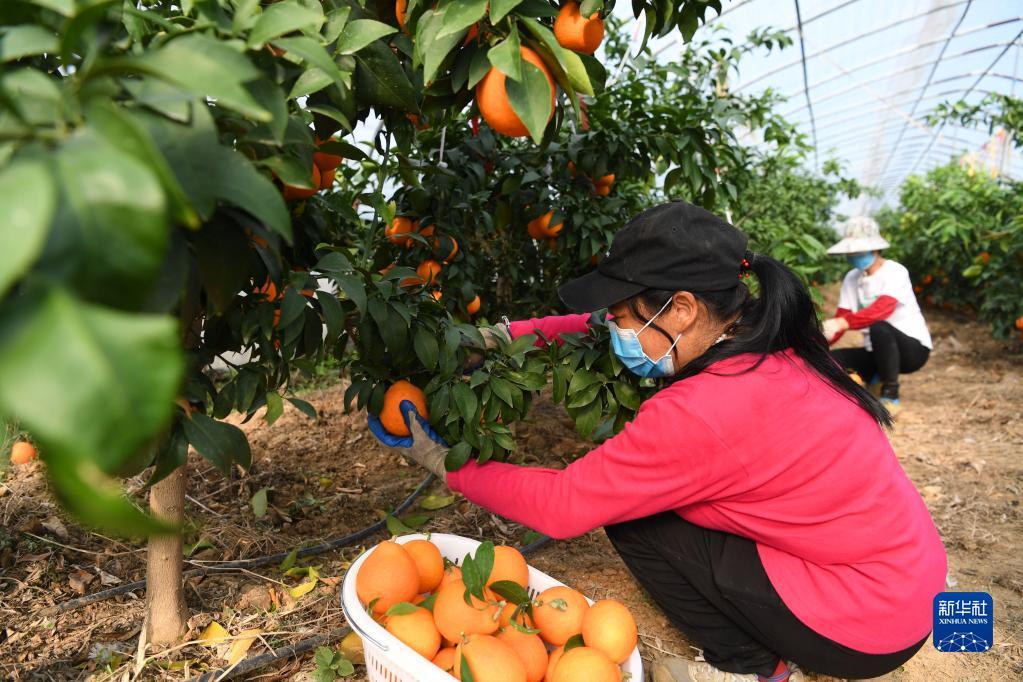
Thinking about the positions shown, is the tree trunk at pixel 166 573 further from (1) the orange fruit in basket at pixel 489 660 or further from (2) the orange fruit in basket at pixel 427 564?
(1) the orange fruit in basket at pixel 489 660

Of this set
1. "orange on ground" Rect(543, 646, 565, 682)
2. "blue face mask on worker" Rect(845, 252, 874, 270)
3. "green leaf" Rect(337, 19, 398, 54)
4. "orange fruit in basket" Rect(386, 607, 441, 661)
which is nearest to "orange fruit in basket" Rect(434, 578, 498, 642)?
"orange fruit in basket" Rect(386, 607, 441, 661)

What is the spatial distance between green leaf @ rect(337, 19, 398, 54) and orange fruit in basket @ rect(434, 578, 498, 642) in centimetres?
92

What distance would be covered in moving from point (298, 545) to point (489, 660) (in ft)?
3.39

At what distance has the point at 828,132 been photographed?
12883 millimetres

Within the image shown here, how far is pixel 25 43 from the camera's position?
Answer: 1.80ft

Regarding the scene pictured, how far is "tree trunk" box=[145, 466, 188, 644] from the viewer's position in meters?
1.41

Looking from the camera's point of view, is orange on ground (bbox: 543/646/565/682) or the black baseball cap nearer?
orange on ground (bbox: 543/646/565/682)

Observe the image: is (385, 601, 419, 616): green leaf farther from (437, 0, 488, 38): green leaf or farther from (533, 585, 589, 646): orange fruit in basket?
(437, 0, 488, 38): green leaf

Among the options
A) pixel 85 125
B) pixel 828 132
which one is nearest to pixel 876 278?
pixel 85 125

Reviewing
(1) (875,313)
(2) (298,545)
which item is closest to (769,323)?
(2) (298,545)

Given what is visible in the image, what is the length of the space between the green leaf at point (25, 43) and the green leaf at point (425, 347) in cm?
88

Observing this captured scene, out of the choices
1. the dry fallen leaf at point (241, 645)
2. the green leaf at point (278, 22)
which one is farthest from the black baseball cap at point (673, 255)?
the dry fallen leaf at point (241, 645)

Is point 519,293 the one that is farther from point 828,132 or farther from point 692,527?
point 828,132

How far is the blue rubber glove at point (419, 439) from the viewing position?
1532mm
